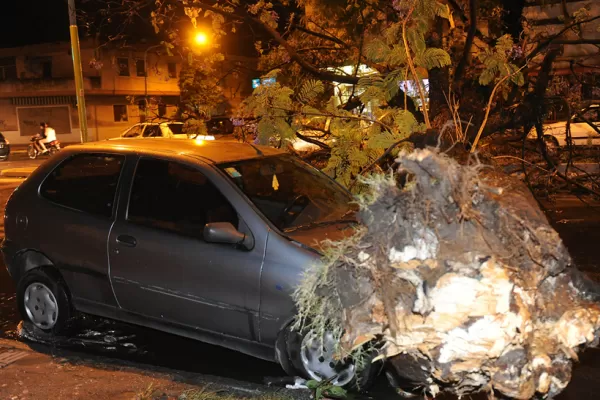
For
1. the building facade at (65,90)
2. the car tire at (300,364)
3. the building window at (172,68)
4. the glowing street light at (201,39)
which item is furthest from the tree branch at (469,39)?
the building window at (172,68)

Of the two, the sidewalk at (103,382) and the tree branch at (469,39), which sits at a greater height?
the tree branch at (469,39)

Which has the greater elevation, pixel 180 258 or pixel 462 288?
pixel 462 288

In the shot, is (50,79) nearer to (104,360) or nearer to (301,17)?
(301,17)

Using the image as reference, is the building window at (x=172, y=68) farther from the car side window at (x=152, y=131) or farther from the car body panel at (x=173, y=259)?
the car body panel at (x=173, y=259)

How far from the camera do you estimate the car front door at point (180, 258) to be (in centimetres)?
414

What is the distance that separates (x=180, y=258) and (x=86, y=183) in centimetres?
152

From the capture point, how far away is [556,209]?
10.5 m

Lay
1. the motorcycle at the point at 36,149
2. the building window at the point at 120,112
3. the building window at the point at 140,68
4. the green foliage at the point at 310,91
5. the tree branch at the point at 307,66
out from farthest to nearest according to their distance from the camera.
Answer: the building window at the point at 120,112
the building window at the point at 140,68
the motorcycle at the point at 36,149
the tree branch at the point at 307,66
the green foliage at the point at 310,91

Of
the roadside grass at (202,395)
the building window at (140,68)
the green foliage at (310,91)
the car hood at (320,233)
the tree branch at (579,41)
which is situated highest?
the building window at (140,68)

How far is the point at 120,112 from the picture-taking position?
41438mm

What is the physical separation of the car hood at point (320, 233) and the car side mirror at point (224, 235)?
0.31m

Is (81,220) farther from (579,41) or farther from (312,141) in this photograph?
(579,41)

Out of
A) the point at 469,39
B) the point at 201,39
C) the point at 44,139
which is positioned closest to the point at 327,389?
the point at 469,39

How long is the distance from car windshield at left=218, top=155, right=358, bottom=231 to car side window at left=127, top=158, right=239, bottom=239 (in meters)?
0.24
